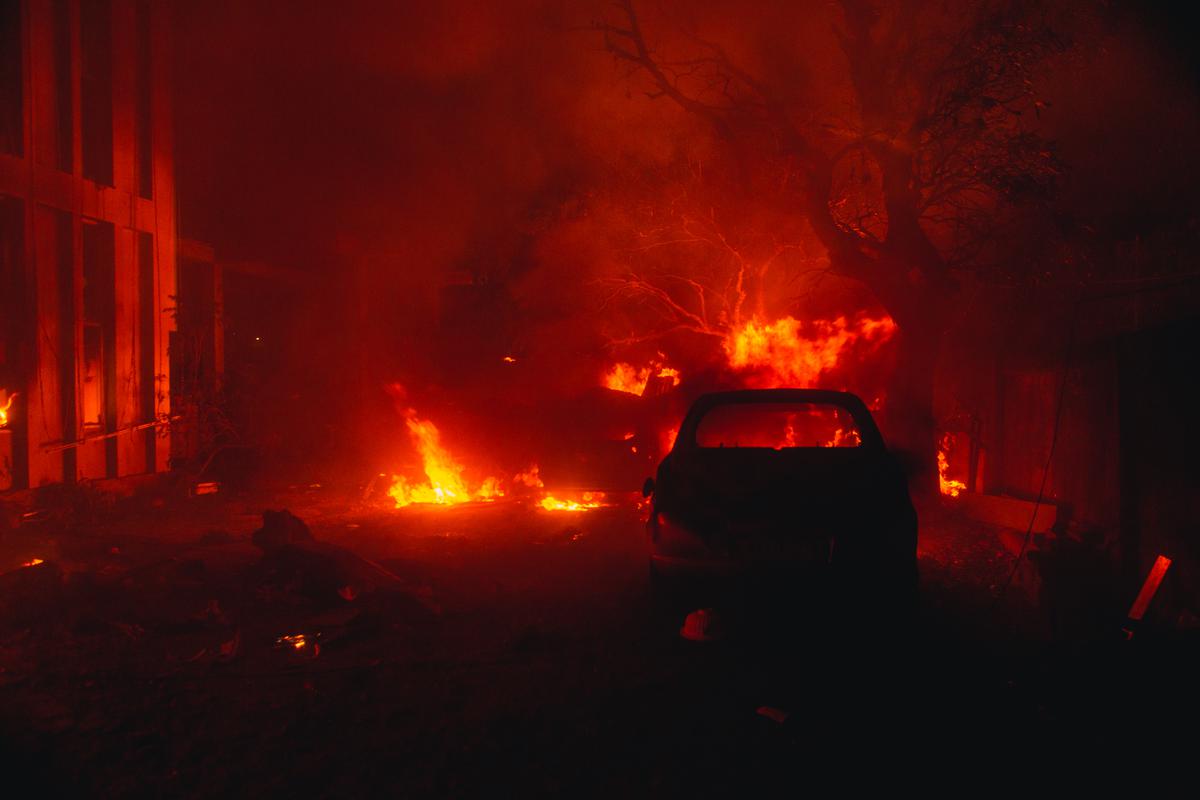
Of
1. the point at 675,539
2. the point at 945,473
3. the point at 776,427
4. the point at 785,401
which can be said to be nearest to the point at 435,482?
the point at 776,427

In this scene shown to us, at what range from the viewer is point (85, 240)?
1233 centimetres

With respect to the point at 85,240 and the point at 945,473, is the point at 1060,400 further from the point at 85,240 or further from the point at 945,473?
the point at 85,240

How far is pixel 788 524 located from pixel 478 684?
6.98ft

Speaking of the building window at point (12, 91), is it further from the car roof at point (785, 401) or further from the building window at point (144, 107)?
the car roof at point (785, 401)

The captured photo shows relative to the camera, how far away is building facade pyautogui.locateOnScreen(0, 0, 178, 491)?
10.8 m

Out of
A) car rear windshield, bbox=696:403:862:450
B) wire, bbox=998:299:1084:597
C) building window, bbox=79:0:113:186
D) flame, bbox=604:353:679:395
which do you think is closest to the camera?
wire, bbox=998:299:1084:597

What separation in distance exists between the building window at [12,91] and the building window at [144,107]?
2.17 m

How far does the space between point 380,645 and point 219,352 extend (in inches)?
491

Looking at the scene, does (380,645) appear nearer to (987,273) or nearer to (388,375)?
(987,273)

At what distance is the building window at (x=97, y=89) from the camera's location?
1233 cm

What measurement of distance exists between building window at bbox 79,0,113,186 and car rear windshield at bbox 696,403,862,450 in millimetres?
10044

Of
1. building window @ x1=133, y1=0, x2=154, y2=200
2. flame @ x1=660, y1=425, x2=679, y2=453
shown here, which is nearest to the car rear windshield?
flame @ x1=660, y1=425, x2=679, y2=453

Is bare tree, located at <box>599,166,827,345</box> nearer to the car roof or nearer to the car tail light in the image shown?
the car roof

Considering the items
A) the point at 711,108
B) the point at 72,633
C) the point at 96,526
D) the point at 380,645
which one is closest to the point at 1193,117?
the point at 711,108
